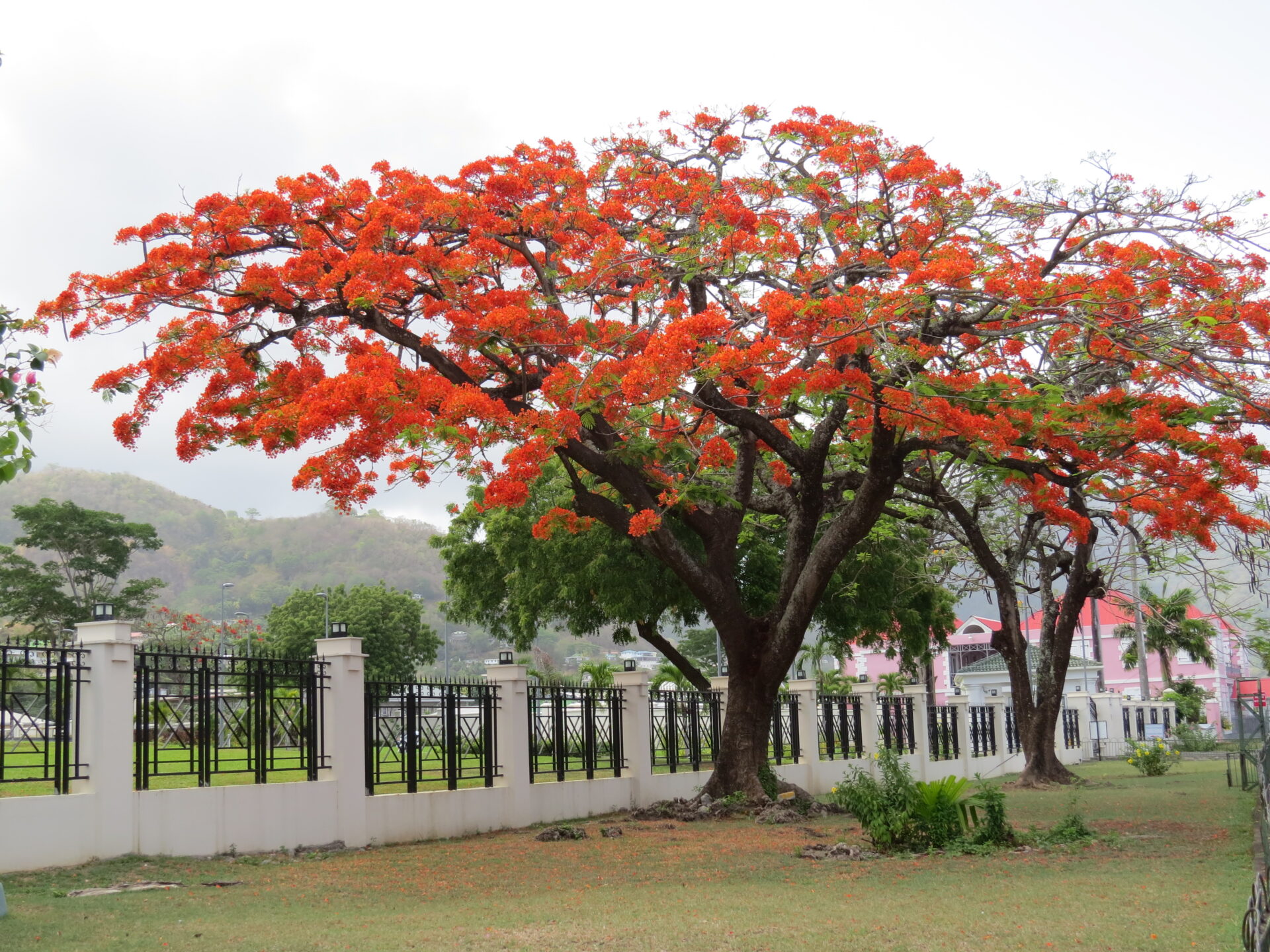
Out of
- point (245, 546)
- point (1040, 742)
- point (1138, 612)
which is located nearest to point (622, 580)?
point (1040, 742)

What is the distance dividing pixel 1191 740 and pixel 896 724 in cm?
1572

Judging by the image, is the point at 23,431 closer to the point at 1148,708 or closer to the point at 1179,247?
the point at 1179,247

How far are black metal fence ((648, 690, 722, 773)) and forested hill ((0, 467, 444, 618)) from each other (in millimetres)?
92360

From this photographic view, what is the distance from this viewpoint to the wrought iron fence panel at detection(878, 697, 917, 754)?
21469 mm

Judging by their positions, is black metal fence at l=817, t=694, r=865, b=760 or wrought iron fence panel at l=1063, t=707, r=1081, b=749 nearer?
black metal fence at l=817, t=694, r=865, b=760

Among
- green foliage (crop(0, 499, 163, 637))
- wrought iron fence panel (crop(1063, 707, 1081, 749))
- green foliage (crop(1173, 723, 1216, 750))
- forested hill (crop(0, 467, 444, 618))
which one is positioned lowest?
green foliage (crop(1173, 723, 1216, 750))

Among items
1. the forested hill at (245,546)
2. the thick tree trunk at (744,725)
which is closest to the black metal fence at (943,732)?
the thick tree trunk at (744,725)

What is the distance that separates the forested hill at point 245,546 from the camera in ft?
356

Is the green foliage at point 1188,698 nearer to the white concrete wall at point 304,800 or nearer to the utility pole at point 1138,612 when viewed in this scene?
the utility pole at point 1138,612

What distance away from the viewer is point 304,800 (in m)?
10.5

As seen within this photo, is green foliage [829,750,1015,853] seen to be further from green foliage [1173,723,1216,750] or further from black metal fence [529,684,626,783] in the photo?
green foliage [1173,723,1216,750]

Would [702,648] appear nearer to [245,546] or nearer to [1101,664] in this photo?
[1101,664]

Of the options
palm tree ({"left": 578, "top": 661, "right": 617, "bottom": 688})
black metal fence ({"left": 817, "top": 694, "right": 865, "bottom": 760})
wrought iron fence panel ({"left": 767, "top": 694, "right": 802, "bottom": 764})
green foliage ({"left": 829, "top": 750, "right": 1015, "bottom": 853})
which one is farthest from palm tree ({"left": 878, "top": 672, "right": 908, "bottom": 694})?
green foliage ({"left": 829, "top": 750, "right": 1015, "bottom": 853})

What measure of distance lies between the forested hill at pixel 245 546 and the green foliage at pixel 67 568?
56821 mm
